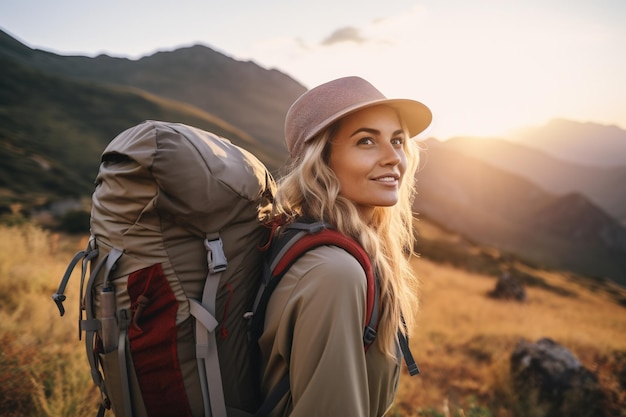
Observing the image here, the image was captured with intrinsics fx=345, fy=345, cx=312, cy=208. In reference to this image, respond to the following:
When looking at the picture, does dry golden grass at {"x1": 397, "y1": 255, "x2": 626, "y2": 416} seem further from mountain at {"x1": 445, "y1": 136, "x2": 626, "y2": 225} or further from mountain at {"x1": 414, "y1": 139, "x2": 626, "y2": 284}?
mountain at {"x1": 445, "y1": 136, "x2": 626, "y2": 225}

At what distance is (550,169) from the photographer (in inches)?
5517

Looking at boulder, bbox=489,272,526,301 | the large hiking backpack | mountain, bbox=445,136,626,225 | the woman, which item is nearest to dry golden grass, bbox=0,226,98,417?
the large hiking backpack

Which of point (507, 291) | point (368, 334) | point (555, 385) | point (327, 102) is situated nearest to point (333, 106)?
point (327, 102)

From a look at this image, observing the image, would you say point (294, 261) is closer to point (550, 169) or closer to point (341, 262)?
point (341, 262)

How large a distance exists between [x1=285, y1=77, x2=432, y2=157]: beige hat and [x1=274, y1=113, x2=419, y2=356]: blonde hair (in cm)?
8

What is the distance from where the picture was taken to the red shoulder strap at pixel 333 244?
4.18ft

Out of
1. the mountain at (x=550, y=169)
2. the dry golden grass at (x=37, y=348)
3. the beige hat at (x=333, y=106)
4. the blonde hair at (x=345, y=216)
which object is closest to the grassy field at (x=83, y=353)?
the dry golden grass at (x=37, y=348)

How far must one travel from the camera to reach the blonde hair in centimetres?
144

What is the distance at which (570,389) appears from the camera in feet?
16.7

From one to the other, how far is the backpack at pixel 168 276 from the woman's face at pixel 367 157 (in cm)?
43

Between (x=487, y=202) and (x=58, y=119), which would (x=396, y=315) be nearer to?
(x=58, y=119)

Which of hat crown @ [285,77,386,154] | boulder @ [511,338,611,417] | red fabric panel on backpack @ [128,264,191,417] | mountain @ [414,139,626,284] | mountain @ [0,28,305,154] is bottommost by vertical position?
mountain @ [414,139,626,284]

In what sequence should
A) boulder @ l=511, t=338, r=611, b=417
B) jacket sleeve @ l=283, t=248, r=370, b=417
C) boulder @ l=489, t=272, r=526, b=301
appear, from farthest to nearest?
boulder @ l=489, t=272, r=526, b=301, boulder @ l=511, t=338, r=611, b=417, jacket sleeve @ l=283, t=248, r=370, b=417

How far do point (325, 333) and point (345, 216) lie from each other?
1.94 feet
